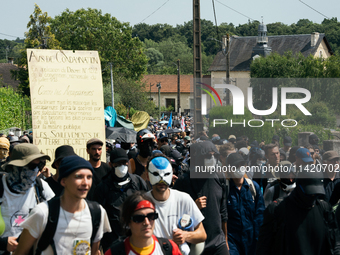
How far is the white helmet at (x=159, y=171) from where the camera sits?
3869 mm

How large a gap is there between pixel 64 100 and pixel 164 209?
413cm

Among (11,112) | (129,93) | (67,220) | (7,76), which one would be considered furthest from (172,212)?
(7,76)

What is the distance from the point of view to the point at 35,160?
12.7ft

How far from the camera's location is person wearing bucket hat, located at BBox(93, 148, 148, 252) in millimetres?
4613

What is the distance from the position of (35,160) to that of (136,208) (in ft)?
4.15

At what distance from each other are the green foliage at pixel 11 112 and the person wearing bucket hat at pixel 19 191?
20316 mm

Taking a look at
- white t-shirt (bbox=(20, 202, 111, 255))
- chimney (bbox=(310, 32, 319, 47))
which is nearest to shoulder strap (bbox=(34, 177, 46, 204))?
white t-shirt (bbox=(20, 202, 111, 255))

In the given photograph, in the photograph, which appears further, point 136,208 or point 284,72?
point 284,72

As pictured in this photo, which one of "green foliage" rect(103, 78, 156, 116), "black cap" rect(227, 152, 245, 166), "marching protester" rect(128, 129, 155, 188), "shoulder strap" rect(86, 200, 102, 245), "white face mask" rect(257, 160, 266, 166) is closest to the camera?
"shoulder strap" rect(86, 200, 102, 245)

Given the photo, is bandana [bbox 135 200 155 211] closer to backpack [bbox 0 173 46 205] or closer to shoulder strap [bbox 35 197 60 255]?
shoulder strap [bbox 35 197 60 255]

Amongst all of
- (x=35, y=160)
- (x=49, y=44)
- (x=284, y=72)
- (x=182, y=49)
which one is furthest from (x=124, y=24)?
(x=182, y=49)

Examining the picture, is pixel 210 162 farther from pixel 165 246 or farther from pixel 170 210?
pixel 165 246

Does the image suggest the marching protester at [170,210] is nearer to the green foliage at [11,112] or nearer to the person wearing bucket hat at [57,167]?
the person wearing bucket hat at [57,167]

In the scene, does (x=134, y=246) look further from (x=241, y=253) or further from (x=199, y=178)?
(x=241, y=253)
